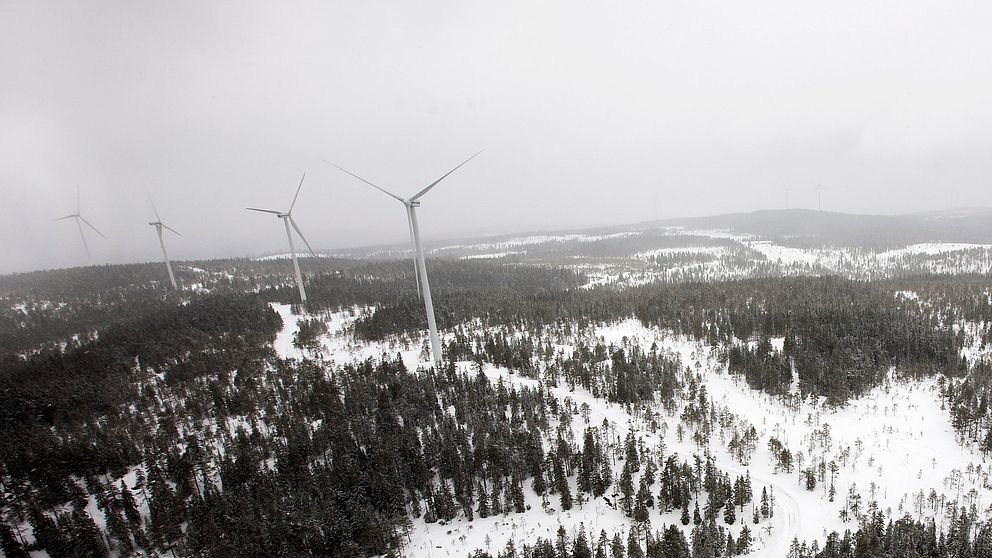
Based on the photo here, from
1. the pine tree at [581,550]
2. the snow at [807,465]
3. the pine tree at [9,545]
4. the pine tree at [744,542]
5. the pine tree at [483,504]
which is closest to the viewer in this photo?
the pine tree at [581,550]

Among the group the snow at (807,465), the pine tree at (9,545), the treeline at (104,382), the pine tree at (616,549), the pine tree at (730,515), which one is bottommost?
the snow at (807,465)

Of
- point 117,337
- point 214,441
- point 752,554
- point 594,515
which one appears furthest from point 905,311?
point 117,337

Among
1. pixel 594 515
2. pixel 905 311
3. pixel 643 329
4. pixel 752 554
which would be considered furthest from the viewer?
pixel 643 329

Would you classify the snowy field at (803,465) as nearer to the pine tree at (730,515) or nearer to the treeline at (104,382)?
the pine tree at (730,515)

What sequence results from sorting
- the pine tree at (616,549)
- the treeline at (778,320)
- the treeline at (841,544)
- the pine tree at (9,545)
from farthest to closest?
the treeline at (778,320)
the pine tree at (9,545)
the pine tree at (616,549)
the treeline at (841,544)

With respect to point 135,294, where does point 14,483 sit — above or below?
below

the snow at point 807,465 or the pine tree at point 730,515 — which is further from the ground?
the pine tree at point 730,515

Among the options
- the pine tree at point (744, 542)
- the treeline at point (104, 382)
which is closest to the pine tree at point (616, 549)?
the pine tree at point (744, 542)

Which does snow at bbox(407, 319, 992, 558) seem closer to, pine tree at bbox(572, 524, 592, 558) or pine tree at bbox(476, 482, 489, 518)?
pine tree at bbox(476, 482, 489, 518)

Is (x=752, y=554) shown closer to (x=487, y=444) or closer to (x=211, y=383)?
(x=487, y=444)

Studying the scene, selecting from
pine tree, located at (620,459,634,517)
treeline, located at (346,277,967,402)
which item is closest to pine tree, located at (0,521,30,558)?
treeline, located at (346,277,967,402)

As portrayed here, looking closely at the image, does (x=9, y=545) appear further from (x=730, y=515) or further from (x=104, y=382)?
(x=730, y=515)
